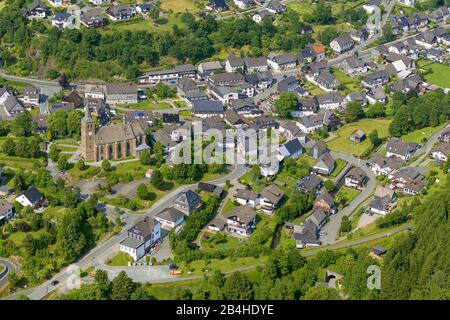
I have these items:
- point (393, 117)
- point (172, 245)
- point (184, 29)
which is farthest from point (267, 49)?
point (172, 245)

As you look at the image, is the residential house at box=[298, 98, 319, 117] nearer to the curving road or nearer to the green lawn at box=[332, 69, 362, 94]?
the green lawn at box=[332, 69, 362, 94]

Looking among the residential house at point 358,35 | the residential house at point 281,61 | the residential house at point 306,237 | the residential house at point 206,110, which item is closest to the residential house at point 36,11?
the residential house at point 206,110

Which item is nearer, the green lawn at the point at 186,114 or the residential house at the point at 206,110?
the green lawn at the point at 186,114

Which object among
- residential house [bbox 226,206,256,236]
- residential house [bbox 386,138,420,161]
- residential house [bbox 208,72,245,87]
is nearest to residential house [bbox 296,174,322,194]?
residential house [bbox 226,206,256,236]

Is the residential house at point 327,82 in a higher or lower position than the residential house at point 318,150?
lower

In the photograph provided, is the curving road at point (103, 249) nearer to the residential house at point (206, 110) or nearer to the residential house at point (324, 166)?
the residential house at point (324, 166)

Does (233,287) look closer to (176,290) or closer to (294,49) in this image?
(176,290)
